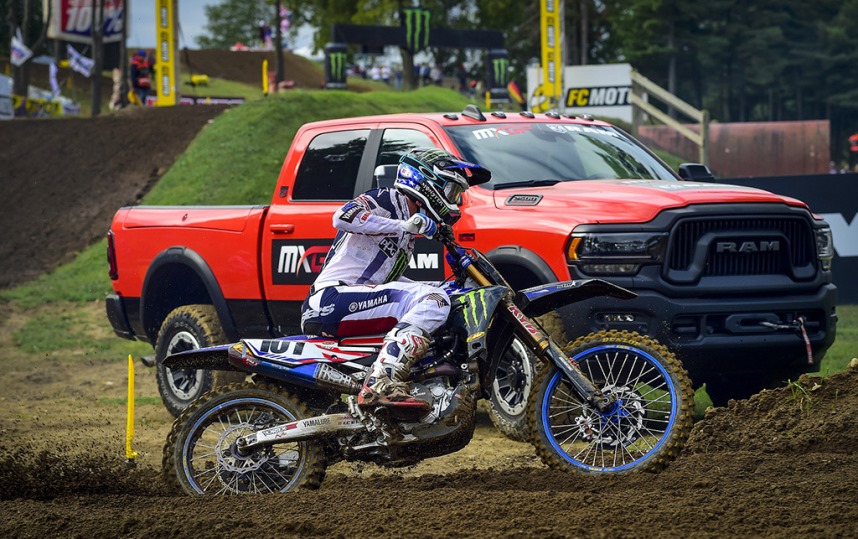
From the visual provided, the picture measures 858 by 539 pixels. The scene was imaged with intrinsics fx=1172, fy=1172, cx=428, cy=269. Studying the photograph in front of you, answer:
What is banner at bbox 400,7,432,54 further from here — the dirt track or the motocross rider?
the motocross rider

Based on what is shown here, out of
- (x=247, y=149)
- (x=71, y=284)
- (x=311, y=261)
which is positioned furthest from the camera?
(x=247, y=149)

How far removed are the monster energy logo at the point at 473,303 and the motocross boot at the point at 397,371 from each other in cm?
24

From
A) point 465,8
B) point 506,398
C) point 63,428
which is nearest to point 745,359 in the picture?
point 506,398

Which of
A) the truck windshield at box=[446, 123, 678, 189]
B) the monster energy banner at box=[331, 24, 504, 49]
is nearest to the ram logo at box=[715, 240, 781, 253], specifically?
the truck windshield at box=[446, 123, 678, 189]

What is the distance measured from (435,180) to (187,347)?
3977mm

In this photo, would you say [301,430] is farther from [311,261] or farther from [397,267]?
[311,261]

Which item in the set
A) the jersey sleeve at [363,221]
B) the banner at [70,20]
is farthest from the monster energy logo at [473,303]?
the banner at [70,20]

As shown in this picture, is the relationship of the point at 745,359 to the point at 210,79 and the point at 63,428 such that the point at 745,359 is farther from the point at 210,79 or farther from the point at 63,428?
the point at 210,79

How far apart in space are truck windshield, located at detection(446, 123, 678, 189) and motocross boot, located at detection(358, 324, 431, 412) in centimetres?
243

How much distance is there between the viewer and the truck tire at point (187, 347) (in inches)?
356

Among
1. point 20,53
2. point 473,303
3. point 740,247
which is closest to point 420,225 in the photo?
point 473,303

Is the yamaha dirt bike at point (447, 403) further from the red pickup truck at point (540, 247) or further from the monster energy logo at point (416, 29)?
the monster energy logo at point (416, 29)

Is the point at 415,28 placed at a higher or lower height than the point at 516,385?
higher

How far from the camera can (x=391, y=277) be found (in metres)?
6.19
